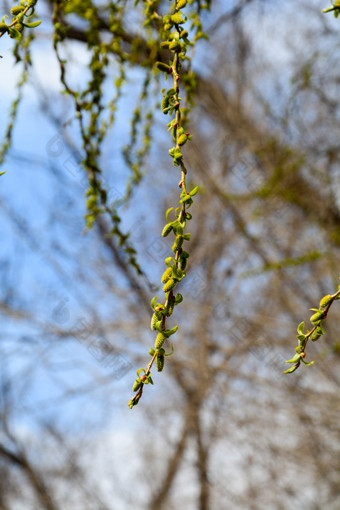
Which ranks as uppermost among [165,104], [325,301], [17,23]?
[17,23]

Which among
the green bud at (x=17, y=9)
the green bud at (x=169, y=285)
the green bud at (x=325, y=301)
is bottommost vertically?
the green bud at (x=325, y=301)

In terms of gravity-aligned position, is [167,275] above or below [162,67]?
below

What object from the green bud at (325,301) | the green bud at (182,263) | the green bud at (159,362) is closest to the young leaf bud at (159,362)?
the green bud at (159,362)

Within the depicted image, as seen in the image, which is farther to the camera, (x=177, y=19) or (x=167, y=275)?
(x=177, y=19)

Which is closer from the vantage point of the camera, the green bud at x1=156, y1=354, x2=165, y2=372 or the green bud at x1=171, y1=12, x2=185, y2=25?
the green bud at x1=156, y1=354, x2=165, y2=372

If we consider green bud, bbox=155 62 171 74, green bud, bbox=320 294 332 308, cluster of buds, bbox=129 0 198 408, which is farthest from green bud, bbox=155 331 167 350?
green bud, bbox=155 62 171 74

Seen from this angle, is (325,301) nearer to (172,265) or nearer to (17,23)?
(172,265)

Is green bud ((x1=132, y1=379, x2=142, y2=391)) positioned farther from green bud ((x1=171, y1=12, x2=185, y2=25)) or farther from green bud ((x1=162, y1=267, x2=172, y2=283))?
green bud ((x1=171, y1=12, x2=185, y2=25))

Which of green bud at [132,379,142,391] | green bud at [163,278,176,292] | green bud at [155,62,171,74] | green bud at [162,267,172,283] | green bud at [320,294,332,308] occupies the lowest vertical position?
green bud at [320,294,332,308]

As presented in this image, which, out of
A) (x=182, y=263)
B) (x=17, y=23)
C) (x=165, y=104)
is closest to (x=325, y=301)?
(x=182, y=263)

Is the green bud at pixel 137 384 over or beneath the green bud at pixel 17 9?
beneath

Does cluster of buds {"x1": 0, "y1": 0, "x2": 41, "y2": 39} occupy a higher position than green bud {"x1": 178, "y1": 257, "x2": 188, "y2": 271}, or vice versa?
cluster of buds {"x1": 0, "y1": 0, "x2": 41, "y2": 39}

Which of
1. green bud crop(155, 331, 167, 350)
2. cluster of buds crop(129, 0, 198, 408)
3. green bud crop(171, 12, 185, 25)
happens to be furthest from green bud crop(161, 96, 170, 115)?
green bud crop(155, 331, 167, 350)

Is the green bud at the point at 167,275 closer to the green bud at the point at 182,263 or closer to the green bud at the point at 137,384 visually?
the green bud at the point at 182,263
